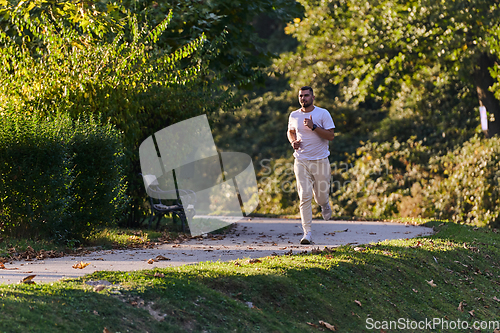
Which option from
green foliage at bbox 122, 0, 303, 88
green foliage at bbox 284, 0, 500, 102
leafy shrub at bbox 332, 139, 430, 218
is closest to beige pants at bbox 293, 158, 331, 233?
green foliage at bbox 122, 0, 303, 88

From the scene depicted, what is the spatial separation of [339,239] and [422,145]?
1071 cm

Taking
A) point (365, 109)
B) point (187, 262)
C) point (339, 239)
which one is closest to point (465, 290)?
point (339, 239)

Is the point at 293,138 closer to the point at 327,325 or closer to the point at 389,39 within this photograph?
the point at 327,325

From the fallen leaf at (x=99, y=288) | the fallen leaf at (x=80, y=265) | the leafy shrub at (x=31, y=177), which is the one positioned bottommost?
the fallen leaf at (x=80, y=265)

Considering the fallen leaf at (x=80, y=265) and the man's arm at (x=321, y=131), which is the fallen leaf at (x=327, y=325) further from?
the man's arm at (x=321, y=131)

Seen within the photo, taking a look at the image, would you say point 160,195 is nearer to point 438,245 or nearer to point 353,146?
point 438,245

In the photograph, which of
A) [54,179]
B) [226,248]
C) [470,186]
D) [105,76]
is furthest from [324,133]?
[470,186]

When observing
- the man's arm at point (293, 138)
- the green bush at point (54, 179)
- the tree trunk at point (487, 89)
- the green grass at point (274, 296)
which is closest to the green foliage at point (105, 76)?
the green bush at point (54, 179)

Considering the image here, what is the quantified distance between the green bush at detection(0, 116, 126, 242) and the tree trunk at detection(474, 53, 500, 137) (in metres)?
12.8

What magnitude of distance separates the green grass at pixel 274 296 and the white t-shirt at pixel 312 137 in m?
1.43

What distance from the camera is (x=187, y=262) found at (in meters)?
6.55

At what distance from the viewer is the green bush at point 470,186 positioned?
14.3m

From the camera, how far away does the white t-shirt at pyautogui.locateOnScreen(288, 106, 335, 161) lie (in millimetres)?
8078

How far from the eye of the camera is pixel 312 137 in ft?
26.5
